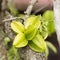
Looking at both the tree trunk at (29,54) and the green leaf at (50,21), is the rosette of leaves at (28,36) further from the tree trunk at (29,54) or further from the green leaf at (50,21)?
the green leaf at (50,21)

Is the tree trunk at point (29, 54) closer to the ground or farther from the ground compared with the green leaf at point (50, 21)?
closer to the ground

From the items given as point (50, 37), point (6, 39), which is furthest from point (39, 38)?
point (50, 37)

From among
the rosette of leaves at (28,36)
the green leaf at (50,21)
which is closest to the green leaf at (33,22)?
the rosette of leaves at (28,36)

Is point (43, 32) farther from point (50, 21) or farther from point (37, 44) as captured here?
point (50, 21)

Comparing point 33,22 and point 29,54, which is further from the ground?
point 33,22

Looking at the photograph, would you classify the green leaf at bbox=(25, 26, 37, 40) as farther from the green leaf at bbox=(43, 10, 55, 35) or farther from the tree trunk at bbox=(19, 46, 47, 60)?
the green leaf at bbox=(43, 10, 55, 35)

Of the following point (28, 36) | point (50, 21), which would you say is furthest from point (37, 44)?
point (50, 21)

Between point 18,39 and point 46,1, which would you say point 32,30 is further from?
point 46,1
